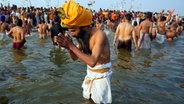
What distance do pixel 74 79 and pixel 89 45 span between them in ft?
10.3

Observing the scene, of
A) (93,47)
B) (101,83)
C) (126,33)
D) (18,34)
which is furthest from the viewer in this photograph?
(18,34)

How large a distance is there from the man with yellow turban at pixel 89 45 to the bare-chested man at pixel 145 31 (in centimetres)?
751

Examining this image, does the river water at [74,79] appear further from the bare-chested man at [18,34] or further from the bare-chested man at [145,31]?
the bare-chested man at [145,31]

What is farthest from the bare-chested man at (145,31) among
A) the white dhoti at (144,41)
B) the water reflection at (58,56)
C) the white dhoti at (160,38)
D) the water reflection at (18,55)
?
the water reflection at (18,55)

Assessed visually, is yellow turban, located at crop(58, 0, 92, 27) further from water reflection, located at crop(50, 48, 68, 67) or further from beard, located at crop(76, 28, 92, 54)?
water reflection, located at crop(50, 48, 68, 67)

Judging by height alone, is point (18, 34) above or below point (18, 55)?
above

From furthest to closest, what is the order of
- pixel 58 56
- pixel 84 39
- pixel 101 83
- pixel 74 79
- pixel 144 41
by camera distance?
pixel 144 41
pixel 58 56
pixel 74 79
pixel 101 83
pixel 84 39

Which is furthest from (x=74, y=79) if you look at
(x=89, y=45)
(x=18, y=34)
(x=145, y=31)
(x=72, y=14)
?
(x=145, y=31)

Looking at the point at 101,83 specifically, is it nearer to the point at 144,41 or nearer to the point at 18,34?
the point at 18,34

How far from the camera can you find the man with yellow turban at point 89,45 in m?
3.09

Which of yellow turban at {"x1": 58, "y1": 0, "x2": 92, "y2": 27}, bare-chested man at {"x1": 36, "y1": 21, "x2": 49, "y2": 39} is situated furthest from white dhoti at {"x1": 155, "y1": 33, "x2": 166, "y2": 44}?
yellow turban at {"x1": 58, "y1": 0, "x2": 92, "y2": 27}

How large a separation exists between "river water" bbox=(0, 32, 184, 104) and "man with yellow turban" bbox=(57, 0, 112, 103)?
0.70 metres

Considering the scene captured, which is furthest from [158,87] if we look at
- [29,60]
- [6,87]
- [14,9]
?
[14,9]

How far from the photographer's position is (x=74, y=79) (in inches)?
256
